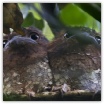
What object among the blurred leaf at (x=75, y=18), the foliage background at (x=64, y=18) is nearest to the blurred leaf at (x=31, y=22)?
the foliage background at (x=64, y=18)

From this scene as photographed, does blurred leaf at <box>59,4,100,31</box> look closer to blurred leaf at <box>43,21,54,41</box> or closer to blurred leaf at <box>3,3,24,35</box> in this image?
blurred leaf at <box>43,21,54,41</box>

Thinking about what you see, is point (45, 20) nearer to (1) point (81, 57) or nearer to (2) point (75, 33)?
(2) point (75, 33)

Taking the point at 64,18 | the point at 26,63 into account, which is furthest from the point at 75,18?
the point at 26,63

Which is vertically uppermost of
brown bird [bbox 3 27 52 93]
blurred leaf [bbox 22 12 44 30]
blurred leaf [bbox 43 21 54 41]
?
blurred leaf [bbox 22 12 44 30]

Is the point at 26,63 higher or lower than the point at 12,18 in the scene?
lower

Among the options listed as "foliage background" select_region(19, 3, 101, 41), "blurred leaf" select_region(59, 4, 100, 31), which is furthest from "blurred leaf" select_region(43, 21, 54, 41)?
"blurred leaf" select_region(59, 4, 100, 31)

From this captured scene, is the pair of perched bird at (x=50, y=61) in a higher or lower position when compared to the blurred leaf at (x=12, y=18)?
lower

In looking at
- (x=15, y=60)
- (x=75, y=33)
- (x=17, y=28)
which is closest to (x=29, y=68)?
(x=15, y=60)

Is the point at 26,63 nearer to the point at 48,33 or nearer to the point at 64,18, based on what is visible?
the point at 48,33

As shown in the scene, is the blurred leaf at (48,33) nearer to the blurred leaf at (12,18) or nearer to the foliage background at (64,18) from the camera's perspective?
the foliage background at (64,18)

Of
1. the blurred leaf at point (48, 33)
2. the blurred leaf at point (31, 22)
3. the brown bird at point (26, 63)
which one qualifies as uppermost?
the blurred leaf at point (31, 22)

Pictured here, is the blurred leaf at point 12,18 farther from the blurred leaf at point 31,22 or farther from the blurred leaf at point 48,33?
the blurred leaf at point 48,33
